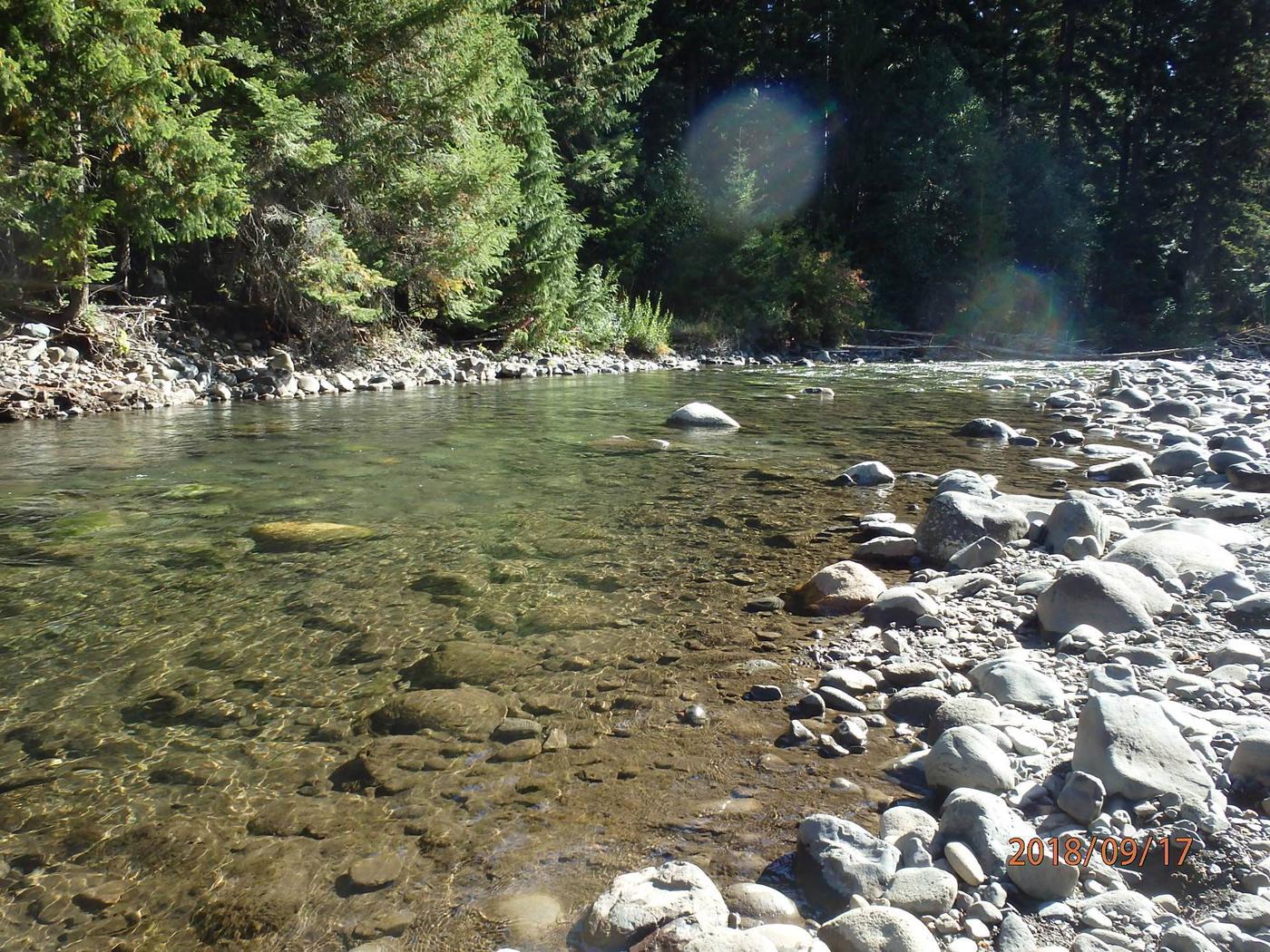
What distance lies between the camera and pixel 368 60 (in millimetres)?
13086

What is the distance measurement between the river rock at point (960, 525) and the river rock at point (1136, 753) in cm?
216

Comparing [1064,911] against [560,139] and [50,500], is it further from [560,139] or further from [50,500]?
[560,139]

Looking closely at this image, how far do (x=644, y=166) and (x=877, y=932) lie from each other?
2567 cm

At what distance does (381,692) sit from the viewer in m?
2.90

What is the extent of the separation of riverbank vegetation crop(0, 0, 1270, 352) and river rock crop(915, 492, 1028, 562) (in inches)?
366

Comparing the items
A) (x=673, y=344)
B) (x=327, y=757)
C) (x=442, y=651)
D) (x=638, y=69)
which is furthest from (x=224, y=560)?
(x=638, y=69)

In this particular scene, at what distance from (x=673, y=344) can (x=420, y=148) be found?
10.4 meters

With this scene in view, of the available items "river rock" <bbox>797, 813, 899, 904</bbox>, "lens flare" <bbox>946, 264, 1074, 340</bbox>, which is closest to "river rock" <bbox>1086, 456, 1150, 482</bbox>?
"river rock" <bbox>797, 813, 899, 904</bbox>

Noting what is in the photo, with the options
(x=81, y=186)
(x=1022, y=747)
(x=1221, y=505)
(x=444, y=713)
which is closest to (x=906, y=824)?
(x=1022, y=747)

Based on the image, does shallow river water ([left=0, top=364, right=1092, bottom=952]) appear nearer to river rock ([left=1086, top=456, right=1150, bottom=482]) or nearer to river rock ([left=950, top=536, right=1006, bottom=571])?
river rock ([left=1086, top=456, right=1150, bottom=482])

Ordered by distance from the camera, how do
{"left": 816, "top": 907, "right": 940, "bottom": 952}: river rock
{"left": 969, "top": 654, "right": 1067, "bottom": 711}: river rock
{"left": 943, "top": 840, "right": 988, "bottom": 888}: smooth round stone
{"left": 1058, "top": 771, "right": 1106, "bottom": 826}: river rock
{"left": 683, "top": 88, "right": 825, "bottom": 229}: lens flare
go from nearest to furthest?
{"left": 816, "top": 907, "right": 940, "bottom": 952}: river rock, {"left": 943, "top": 840, "right": 988, "bottom": 888}: smooth round stone, {"left": 1058, "top": 771, "right": 1106, "bottom": 826}: river rock, {"left": 969, "top": 654, "right": 1067, "bottom": 711}: river rock, {"left": 683, "top": 88, "right": 825, "bottom": 229}: lens flare

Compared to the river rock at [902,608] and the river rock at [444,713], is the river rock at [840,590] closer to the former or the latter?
the river rock at [902,608]

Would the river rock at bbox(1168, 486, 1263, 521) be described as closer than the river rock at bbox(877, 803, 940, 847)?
No

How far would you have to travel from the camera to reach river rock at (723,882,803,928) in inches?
72.4
